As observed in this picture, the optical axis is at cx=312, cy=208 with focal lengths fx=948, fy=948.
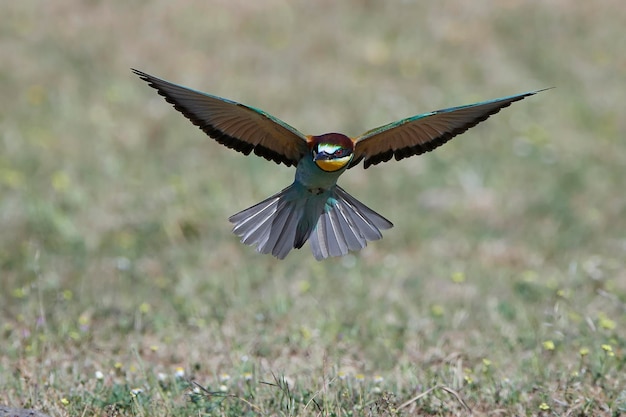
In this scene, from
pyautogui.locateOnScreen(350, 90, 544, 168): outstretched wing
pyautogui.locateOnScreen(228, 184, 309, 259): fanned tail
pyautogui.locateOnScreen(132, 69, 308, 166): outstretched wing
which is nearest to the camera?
pyautogui.locateOnScreen(132, 69, 308, 166): outstretched wing

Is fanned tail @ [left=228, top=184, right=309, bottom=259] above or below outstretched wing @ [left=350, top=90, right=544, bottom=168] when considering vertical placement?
below

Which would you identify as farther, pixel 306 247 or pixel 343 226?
pixel 306 247

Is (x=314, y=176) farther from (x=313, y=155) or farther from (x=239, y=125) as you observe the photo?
(x=239, y=125)

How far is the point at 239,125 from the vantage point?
357 cm

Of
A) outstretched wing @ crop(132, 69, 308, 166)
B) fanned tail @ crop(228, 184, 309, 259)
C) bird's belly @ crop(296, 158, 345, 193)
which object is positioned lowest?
fanned tail @ crop(228, 184, 309, 259)

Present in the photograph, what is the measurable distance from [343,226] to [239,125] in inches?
24.3

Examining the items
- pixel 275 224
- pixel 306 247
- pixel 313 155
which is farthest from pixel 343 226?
pixel 306 247

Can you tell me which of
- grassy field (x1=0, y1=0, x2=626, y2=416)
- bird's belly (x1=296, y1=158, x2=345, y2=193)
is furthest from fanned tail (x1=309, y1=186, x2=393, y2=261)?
grassy field (x1=0, y1=0, x2=626, y2=416)

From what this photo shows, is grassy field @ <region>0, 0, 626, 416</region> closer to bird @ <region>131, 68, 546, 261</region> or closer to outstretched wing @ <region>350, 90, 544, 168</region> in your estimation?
bird @ <region>131, 68, 546, 261</region>

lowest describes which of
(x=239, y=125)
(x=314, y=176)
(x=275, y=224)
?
(x=275, y=224)

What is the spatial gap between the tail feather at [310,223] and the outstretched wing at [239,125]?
0.18m

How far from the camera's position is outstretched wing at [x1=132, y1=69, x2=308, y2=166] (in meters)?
3.36

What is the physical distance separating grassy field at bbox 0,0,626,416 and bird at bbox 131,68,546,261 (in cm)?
55

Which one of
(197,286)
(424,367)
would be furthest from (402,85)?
(424,367)
